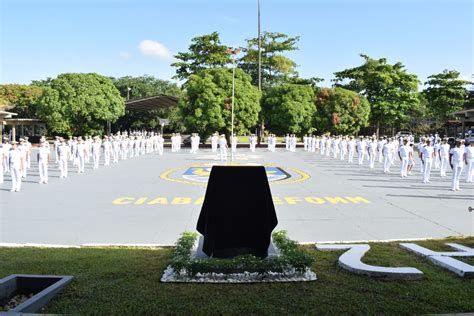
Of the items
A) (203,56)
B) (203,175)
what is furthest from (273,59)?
(203,175)

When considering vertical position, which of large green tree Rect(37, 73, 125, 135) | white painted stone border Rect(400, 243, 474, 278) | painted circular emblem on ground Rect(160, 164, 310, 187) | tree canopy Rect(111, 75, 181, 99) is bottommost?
painted circular emblem on ground Rect(160, 164, 310, 187)

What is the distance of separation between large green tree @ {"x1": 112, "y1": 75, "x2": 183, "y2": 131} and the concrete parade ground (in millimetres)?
36611

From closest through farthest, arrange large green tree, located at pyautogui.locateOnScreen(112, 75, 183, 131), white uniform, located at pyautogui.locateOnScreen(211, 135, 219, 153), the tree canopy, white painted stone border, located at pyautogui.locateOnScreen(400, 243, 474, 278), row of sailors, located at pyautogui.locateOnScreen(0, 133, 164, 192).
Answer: white painted stone border, located at pyautogui.locateOnScreen(400, 243, 474, 278)
row of sailors, located at pyautogui.locateOnScreen(0, 133, 164, 192)
white uniform, located at pyautogui.locateOnScreen(211, 135, 219, 153)
large green tree, located at pyautogui.locateOnScreen(112, 75, 183, 131)
the tree canopy

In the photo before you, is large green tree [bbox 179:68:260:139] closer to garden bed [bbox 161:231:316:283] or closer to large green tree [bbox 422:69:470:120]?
large green tree [bbox 422:69:470:120]

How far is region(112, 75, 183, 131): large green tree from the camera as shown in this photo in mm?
57562

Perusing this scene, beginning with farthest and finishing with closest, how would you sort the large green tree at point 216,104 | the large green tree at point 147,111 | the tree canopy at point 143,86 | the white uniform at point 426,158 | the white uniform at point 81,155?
the tree canopy at point 143,86 → the large green tree at point 147,111 → the large green tree at point 216,104 → the white uniform at point 81,155 → the white uniform at point 426,158

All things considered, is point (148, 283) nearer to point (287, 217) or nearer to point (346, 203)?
point (287, 217)

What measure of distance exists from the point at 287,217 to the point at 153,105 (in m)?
42.3

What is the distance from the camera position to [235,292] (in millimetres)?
5316

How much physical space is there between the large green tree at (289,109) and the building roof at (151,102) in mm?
10465

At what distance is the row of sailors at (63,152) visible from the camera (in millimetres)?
15750

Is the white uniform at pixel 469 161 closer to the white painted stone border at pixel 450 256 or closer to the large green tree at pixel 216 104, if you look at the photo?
the white painted stone border at pixel 450 256

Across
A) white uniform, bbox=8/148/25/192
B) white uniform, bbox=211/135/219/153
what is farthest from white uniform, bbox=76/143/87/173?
white uniform, bbox=211/135/219/153

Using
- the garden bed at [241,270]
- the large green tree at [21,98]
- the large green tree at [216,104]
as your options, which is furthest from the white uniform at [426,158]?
the large green tree at [21,98]
